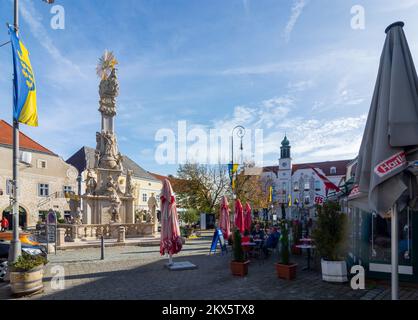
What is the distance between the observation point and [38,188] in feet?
111

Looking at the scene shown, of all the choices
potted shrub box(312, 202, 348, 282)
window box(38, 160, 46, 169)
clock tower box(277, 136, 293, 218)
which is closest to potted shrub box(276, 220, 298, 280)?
potted shrub box(312, 202, 348, 282)

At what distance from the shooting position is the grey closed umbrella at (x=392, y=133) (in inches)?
144

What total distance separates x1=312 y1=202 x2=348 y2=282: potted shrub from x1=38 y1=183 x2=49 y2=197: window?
113 feet

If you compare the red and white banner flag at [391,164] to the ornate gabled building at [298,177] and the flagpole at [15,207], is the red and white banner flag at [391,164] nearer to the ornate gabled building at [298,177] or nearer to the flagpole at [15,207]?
the flagpole at [15,207]

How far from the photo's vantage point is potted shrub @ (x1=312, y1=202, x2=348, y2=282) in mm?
7936

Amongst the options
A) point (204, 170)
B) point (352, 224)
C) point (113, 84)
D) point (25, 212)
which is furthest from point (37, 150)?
point (352, 224)

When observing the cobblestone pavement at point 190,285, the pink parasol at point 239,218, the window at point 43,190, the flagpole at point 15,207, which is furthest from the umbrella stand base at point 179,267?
the window at point 43,190

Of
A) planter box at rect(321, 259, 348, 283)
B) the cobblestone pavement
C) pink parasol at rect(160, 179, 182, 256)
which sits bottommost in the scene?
the cobblestone pavement

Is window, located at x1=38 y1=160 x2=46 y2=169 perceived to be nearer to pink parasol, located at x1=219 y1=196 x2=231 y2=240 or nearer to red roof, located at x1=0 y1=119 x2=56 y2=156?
red roof, located at x1=0 y1=119 x2=56 y2=156

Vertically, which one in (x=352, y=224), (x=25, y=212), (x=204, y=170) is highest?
(x=204, y=170)

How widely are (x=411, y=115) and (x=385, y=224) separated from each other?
6872mm

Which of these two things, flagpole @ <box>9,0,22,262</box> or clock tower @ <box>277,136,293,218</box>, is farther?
clock tower @ <box>277,136,293,218</box>
